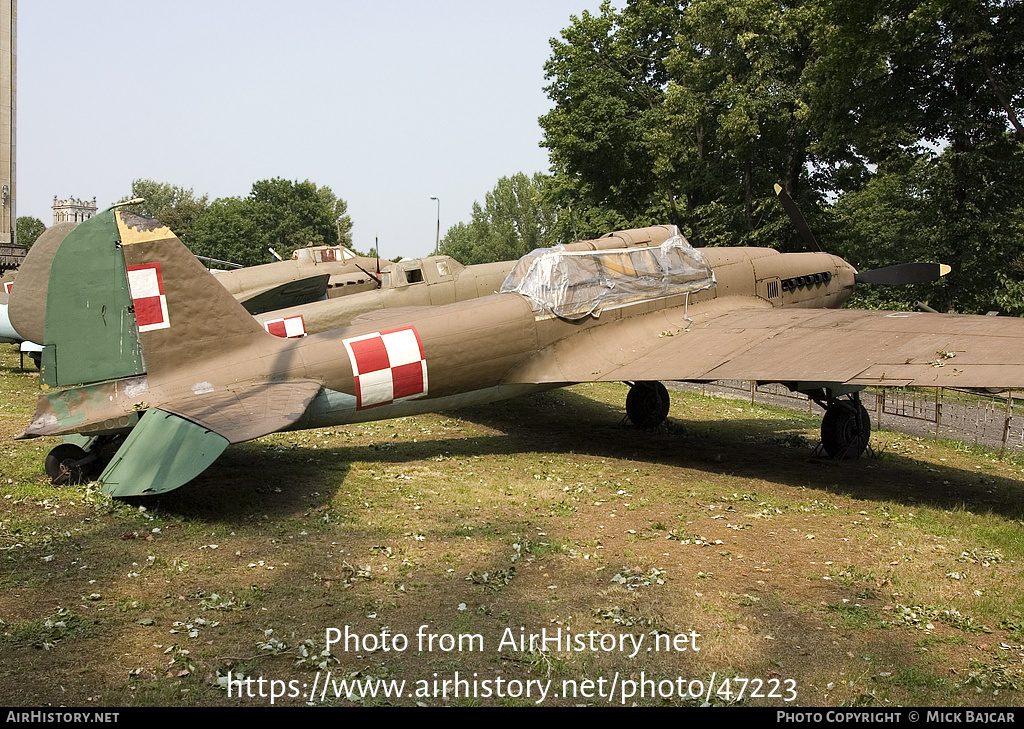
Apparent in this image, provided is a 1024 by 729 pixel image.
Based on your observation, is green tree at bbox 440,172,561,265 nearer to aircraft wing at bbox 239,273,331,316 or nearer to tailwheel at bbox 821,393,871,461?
aircraft wing at bbox 239,273,331,316

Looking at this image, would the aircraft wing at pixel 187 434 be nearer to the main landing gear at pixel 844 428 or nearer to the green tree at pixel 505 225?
the main landing gear at pixel 844 428

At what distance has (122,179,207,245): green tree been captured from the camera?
292 feet

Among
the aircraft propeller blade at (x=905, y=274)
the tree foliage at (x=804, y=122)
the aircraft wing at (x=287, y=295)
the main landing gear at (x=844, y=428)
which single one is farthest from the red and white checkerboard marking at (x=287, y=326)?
the tree foliage at (x=804, y=122)

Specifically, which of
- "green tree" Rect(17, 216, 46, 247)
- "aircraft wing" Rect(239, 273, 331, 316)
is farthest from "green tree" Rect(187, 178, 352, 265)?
"aircraft wing" Rect(239, 273, 331, 316)

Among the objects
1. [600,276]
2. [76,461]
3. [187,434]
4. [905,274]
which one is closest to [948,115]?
[905,274]

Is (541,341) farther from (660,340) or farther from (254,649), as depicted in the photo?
(254,649)

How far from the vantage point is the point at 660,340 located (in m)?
11.6

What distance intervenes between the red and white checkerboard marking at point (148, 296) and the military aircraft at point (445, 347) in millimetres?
14

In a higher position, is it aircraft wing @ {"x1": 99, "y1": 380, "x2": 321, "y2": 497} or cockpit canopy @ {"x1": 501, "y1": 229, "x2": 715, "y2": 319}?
cockpit canopy @ {"x1": 501, "y1": 229, "x2": 715, "y2": 319}

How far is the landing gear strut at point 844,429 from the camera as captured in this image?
37.6 feet

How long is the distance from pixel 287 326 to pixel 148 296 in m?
6.02

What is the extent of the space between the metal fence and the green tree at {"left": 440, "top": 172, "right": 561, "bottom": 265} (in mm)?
59791

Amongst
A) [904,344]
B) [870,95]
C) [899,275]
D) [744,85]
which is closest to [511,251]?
[744,85]

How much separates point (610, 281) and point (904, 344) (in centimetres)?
405
